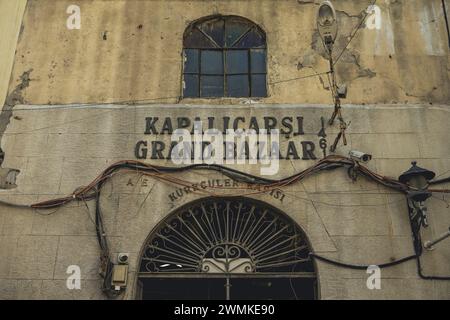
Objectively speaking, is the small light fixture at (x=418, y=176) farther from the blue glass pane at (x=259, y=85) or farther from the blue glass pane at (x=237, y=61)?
the blue glass pane at (x=237, y=61)

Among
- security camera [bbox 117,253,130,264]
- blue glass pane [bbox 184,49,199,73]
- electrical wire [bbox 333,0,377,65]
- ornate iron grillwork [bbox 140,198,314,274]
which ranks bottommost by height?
security camera [bbox 117,253,130,264]

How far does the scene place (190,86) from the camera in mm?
9484

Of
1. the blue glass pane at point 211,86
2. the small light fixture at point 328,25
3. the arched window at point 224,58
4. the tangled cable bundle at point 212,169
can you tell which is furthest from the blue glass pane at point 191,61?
the small light fixture at point 328,25

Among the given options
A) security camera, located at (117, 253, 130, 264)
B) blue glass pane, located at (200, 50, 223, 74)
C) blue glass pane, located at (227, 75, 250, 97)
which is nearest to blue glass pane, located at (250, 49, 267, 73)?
blue glass pane, located at (227, 75, 250, 97)

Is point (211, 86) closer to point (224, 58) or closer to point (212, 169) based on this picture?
point (224, 58)

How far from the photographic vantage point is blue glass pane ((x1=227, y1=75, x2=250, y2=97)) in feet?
31.0

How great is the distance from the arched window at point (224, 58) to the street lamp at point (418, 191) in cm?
272

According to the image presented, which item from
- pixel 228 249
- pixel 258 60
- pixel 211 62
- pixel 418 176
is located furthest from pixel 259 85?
pixel 418 176

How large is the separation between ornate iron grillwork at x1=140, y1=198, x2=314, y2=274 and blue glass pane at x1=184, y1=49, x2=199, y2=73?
2428 mm

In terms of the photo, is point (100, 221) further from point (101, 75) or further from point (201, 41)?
point (201, 41)

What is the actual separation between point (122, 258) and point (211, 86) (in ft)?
10.8

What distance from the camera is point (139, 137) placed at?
890 cm

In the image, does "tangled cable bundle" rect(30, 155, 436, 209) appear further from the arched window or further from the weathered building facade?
the arched window
